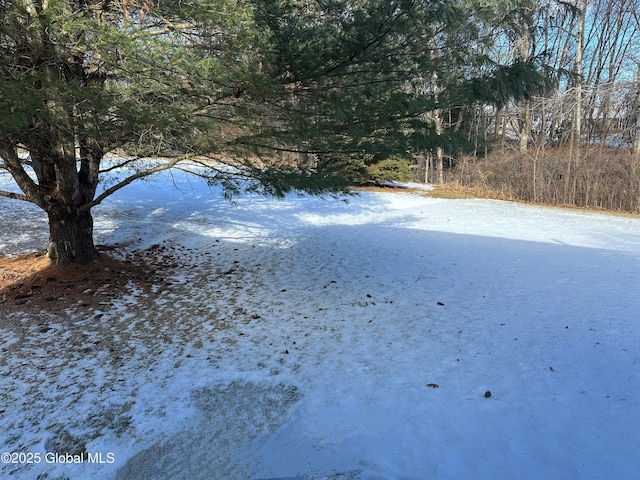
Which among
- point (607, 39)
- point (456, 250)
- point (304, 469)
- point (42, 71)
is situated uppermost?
point (607, 39)

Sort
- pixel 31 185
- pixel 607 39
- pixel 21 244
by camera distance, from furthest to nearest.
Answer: pixel 607 39, pixel 21 244, pixel 31 185

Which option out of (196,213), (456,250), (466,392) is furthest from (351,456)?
(196,213)

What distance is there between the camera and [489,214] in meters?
11.7

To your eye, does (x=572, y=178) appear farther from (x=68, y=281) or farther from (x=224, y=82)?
(x=68, y=281)

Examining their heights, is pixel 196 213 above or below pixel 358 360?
above

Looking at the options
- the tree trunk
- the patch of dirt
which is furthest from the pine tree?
the patch of dirt

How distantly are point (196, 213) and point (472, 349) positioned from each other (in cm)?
887

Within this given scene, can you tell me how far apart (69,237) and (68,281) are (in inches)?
27.1

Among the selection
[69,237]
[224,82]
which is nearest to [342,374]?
[224,82]

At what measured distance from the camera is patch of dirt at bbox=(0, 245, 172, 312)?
468cm

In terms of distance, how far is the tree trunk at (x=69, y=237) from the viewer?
5.30 m

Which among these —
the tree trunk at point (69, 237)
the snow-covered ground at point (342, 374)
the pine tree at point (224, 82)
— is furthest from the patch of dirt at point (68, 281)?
the pine tree at point (224, 82)

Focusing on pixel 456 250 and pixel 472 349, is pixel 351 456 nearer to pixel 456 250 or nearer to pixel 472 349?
A: pixel 472 349

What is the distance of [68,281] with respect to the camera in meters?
5.18
